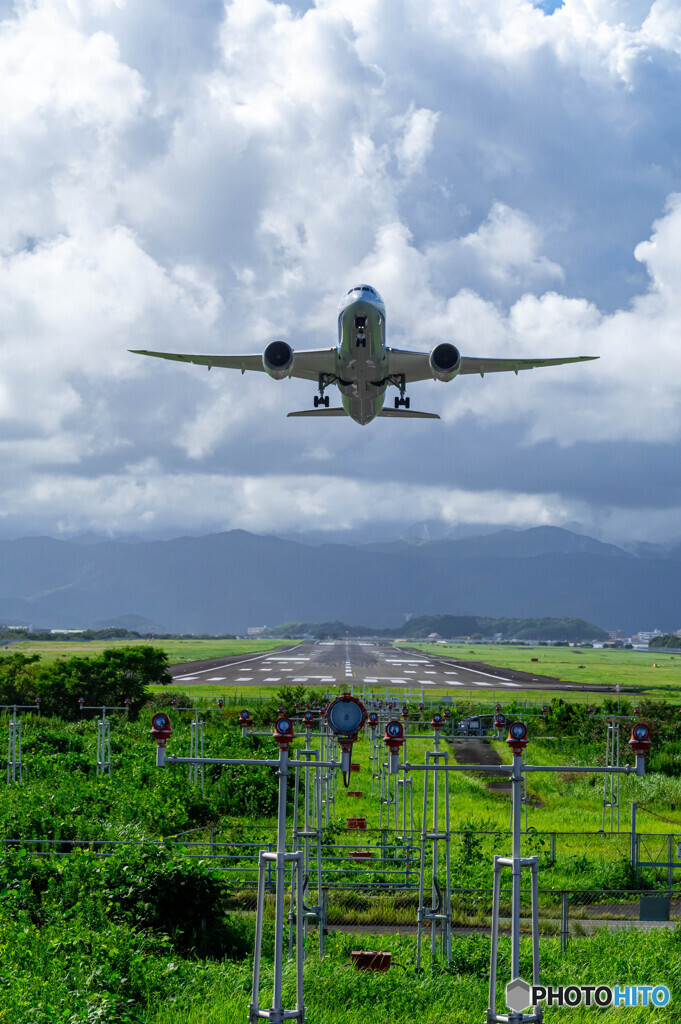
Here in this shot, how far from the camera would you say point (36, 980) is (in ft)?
38.0

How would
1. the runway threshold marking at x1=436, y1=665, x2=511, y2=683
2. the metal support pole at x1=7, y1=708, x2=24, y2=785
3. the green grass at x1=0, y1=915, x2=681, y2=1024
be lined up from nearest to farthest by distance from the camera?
the green grass at x1=0, y1=915, x2=681, y2=1024
the metal support pole at x1=7, y1=708, x2=24, y2=785
the runway threshold marking at x1=436, y1=665, x2=511, y2=683

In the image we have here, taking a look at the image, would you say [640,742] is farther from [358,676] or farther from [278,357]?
[358,676]

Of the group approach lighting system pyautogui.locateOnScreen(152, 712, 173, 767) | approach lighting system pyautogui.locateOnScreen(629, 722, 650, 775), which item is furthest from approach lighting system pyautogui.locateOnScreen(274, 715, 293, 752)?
approach lighting system pyautogui.locateOnScreen(629, 722, 650, 775)

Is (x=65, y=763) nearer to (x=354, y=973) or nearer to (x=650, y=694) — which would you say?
(x=354, y=973)

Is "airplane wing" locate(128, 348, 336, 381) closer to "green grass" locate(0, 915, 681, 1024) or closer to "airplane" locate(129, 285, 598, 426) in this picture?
"airplane" locate(129, 285, 598, 426)

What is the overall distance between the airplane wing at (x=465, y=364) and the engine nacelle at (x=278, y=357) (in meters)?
5.79

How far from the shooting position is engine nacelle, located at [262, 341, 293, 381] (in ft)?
110

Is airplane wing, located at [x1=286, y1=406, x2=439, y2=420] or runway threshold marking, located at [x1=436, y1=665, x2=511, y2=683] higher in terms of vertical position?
airplane wing, located at [x1=286, y1=406, x2=439, y2=420]

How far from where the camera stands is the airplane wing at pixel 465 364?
38.5 m

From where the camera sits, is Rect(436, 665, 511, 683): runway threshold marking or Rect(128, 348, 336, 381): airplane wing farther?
Rect(436, 665, 511, 683): runway threshold marking

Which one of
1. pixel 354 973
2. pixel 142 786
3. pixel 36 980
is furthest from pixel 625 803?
pixel 36 980

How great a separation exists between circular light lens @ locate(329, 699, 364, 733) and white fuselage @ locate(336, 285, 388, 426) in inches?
916

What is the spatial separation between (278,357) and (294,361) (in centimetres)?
449

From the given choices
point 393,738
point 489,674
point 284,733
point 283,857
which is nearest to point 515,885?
point 393,738
